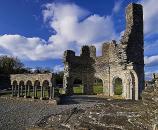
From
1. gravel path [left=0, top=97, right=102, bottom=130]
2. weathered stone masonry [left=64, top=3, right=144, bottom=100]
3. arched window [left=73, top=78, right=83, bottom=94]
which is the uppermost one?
weathered stone masonry [left=64, top=3, right=144, bottom=100]

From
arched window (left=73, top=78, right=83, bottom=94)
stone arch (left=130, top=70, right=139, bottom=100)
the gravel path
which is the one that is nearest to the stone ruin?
the gravel path

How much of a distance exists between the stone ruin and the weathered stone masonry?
13.8 feet

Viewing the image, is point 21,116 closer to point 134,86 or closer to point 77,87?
point 134,86

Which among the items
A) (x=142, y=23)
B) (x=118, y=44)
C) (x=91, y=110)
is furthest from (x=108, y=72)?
(x=91, y=110)

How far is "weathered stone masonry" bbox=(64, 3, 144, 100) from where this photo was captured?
30297 mm

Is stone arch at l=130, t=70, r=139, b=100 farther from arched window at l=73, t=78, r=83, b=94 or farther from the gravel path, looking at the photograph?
arched window at l=73, t=78, r=83, b=94

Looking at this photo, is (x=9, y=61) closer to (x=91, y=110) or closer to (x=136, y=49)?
(x=136, y=49)

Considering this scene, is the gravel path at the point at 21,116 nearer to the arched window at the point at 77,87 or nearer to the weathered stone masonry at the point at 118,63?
the weathered stone masonry at the point at 118,63

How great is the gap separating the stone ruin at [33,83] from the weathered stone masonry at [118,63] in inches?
165

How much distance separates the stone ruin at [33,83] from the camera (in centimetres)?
2969

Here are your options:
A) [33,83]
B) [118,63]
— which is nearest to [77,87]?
[33,83]

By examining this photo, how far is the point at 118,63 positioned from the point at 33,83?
34.0 feet

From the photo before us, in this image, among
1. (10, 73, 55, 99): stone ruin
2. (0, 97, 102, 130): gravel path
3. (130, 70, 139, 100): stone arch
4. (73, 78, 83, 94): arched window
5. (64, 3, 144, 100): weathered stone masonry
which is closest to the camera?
(0, 97, 102, 130): gravel path

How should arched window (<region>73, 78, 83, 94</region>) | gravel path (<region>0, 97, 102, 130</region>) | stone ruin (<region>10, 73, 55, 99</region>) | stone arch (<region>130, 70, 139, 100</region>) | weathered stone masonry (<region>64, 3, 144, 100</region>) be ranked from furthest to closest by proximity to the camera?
arched window (<region>73, 78, 83, 94</region>), weathered stone masonry (<region>64, 3, 144, 100</region>), stone ruin (<region>10, 73, 55, 99</region>), stone arch (<region>130, 70, 139, 100</region>), gravel path (<region>0, 97, 102, 130</region>)
